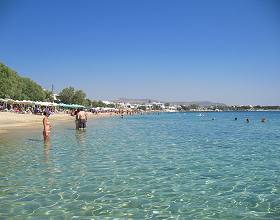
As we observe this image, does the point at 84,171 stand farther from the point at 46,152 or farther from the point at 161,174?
the point at 46,152

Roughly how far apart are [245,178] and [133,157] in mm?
6001

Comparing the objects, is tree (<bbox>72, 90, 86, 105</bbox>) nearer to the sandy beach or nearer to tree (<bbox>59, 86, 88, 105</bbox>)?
tree (<bbox>59, 86, 88, 105</bbox>)

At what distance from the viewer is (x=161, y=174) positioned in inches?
480

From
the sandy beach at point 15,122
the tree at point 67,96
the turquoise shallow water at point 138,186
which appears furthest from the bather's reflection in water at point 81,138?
the tree at point 67,96

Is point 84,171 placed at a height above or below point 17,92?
below

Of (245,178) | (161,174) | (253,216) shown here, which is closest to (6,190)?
(161,174)

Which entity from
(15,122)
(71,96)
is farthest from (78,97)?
(15,122)

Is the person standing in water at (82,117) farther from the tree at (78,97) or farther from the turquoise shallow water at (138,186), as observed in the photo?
the tree at (78,97)

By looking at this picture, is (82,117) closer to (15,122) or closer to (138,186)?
(15,122)

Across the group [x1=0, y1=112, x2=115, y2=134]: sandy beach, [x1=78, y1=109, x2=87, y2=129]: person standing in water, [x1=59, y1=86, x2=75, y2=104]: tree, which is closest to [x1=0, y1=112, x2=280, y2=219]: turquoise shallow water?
[x1=78, y1=109, x2=87, y2=129]: person standing in water

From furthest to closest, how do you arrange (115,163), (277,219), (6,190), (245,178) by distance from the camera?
(115,163) < (245,178) < (6,190) < (277,219)

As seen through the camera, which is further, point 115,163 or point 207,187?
point 115,163

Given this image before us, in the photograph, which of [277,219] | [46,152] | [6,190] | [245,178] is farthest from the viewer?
[46,152]

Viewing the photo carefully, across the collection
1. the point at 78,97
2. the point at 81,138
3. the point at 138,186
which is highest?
the point at 78,97
